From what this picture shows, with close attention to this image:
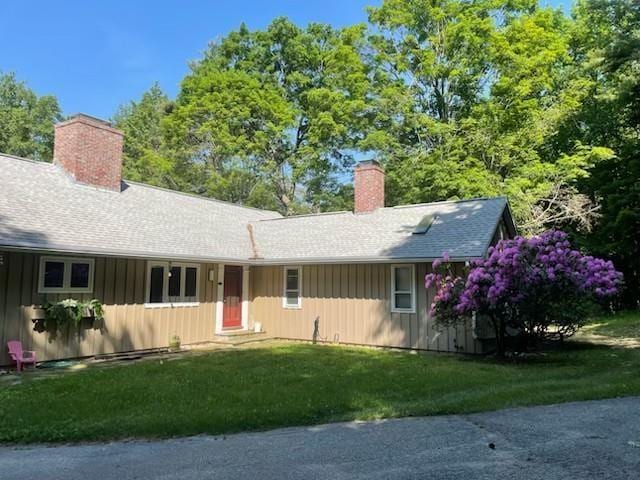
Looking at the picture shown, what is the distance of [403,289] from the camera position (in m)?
12.5

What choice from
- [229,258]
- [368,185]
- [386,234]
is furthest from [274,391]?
[368,185]

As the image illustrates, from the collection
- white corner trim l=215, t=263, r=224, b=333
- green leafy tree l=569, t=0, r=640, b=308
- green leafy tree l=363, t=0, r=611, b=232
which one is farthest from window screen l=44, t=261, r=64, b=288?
green leafy tree l=569, t=0, r=640, b=308

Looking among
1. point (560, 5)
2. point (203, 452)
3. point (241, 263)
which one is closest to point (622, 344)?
point (241, 263)

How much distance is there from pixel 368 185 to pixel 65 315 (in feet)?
31.7

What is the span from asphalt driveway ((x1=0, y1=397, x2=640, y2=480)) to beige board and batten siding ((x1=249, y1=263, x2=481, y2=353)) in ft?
21.0

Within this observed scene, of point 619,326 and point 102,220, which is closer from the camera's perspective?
point 102,220

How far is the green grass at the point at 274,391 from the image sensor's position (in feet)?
18.1

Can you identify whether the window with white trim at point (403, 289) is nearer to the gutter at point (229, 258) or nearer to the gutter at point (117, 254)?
the gutter at point (229, 258)

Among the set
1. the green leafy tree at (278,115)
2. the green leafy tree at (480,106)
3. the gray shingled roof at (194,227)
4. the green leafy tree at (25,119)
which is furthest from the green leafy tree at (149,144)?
the gray shingled roof at (194,227)

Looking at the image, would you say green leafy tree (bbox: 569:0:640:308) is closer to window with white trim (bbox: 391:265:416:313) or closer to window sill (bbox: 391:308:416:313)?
window with white trim (bbox: 391:265:416:313)

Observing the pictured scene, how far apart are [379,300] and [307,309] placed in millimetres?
2366

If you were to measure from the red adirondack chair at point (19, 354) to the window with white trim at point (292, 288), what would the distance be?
688 cm

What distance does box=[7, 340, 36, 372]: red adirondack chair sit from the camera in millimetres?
9087

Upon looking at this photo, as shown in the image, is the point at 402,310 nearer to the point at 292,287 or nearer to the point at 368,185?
the point at 292,287
